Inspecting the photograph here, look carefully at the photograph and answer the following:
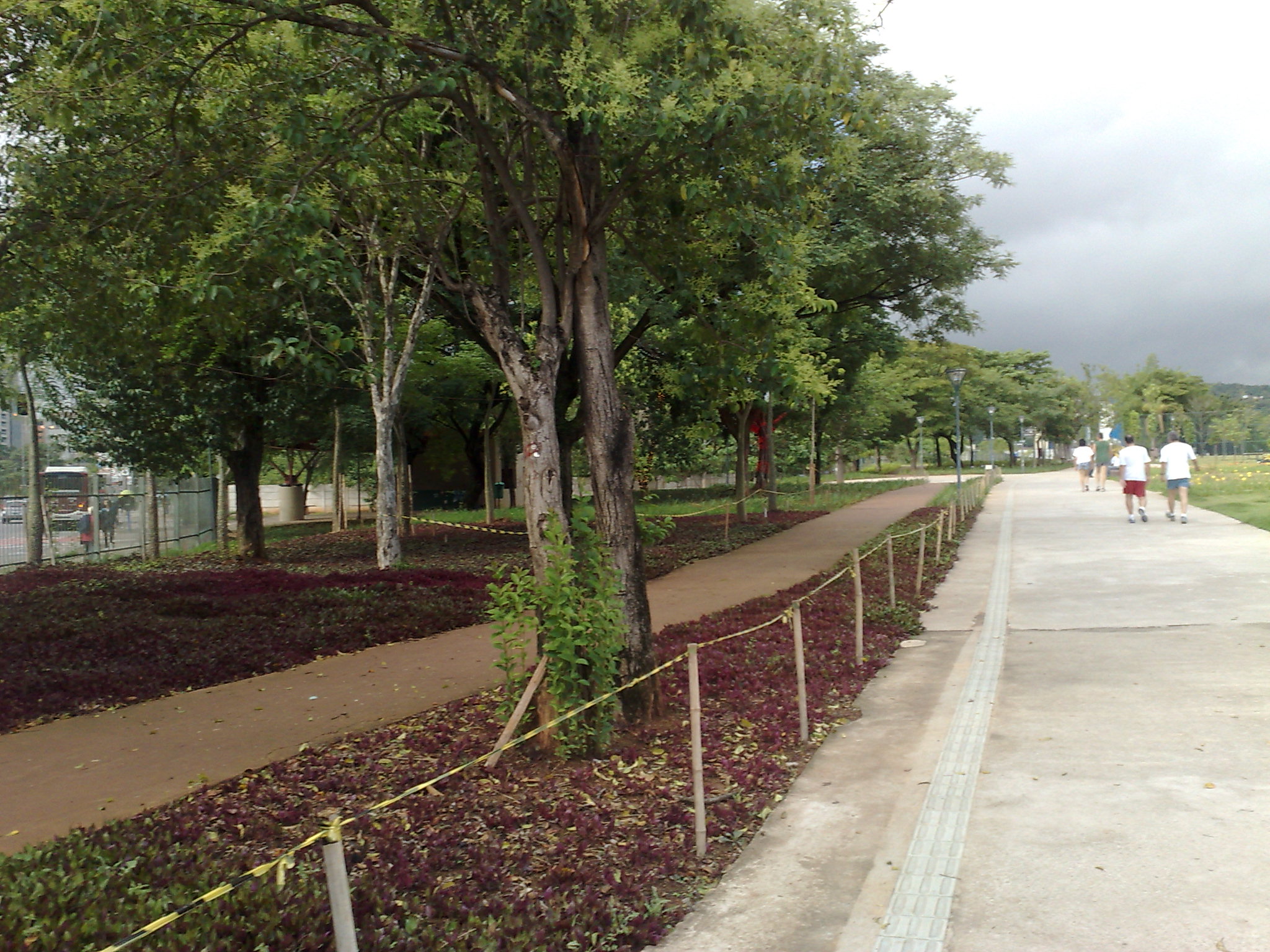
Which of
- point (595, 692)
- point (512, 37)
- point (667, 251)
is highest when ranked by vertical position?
point (512, 37)

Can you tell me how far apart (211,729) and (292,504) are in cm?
3881

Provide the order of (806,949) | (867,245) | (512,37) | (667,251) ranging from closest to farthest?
(806,949), (512,37), (667,251), (867,245)

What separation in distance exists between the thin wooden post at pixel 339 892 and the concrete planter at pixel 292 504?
140 ft

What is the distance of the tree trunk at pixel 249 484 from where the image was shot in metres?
19.2

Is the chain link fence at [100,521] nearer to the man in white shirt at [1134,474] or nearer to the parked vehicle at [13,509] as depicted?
the parked vehicle at [13,509]

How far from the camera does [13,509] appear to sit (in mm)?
20547

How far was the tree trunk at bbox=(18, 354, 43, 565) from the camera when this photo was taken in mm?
17844

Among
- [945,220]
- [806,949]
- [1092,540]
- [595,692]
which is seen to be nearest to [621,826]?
[595,692]

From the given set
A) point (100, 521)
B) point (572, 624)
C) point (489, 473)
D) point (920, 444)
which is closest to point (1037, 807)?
point (572, 624)

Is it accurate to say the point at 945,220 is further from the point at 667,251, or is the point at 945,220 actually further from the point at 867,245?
the point at 667,251

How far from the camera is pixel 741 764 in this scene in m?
6.46

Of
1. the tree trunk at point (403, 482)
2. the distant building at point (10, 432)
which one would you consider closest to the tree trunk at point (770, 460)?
the tree trunk at point (403, 482)

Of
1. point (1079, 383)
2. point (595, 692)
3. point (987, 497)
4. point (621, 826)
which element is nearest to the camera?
point (621, 826)

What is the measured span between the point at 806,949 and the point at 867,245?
12.7 m
